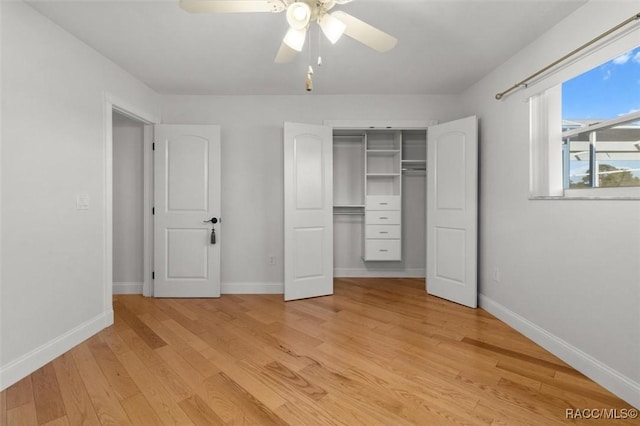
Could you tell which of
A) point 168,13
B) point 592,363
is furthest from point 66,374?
point 592,363

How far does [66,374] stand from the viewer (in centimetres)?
183

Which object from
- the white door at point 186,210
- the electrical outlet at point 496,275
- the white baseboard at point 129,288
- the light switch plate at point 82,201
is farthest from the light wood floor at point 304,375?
the light switch plate at point 82,201

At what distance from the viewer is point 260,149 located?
3502 mm

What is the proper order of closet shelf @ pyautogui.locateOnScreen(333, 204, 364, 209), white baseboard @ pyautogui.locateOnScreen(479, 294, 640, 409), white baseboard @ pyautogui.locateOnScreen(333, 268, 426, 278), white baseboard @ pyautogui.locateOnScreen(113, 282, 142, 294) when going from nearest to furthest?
white baseboard @ pyautogui.locateOnScreen(479, 294, 640, 409)
white baseboard @ pyautogui.locateOnScreen(113, 282, 142, 294)
closet shelf @ pyautogui.locateOnScreen(333, 204, 364, 209)
white baseboard @ pyautogui.locateOnScreen(333, 268, 426, 278)

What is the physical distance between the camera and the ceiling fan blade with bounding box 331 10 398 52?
1.51 m

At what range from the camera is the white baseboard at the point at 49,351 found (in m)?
1.72

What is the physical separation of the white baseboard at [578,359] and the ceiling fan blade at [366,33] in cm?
237

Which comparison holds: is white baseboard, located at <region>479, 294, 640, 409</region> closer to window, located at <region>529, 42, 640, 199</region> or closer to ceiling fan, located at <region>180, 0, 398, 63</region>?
window, located at <region>529, 42, 640, 199</region>

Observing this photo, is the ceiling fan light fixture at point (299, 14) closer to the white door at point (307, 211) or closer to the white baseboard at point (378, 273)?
the white door at point (307, 211)

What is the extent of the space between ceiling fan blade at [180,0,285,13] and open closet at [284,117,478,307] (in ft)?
5.77

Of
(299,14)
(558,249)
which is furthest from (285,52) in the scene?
(558,249)

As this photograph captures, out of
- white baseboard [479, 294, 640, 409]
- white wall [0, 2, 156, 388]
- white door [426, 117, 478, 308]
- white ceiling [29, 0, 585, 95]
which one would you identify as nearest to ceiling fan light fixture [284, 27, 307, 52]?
white ceiling [29, 0, 585, 95]

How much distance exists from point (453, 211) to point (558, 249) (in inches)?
44.4

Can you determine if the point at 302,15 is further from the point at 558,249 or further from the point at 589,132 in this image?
the point at 558,249
